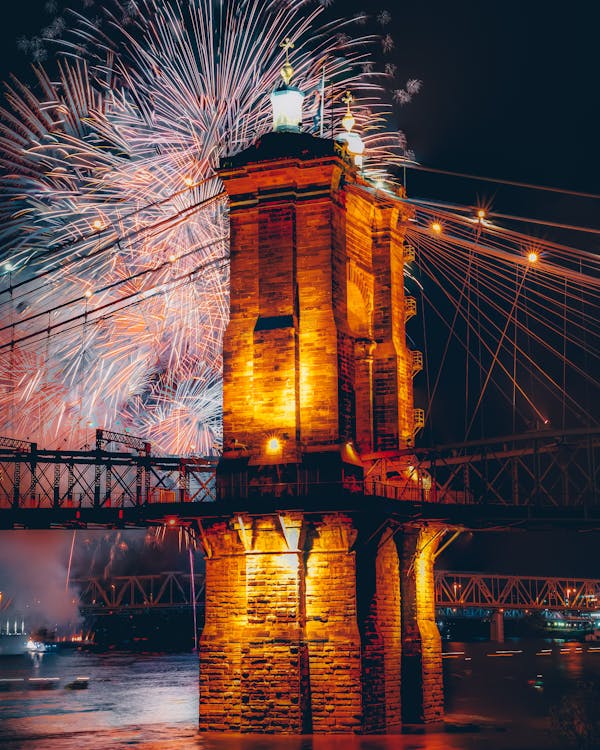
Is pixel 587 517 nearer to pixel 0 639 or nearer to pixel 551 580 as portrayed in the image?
pixel 551 580

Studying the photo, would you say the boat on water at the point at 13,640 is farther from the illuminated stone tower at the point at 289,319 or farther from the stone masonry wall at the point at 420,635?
the illuminated stone tower at the point at 289,319

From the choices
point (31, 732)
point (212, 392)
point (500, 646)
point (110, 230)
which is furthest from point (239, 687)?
point (500, 646)

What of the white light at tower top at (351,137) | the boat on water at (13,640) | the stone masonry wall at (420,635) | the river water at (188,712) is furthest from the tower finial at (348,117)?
the boat on water at (13,640)

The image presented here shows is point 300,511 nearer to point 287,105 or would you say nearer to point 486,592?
point 287,105

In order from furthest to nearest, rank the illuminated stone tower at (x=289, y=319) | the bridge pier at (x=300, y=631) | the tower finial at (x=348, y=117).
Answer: the tower finial at (x=348, y=117)
the illuminated stone tower at (x=289, y=319)
the bridge pier at (x=300, y=631)

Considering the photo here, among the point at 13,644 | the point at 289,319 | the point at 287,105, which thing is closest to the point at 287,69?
the point at 287,105

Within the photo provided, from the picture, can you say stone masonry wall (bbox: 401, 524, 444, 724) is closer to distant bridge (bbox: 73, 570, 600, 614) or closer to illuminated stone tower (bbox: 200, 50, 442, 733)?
illuminated stone tower (bbox: 200, 50, 442, 733)
